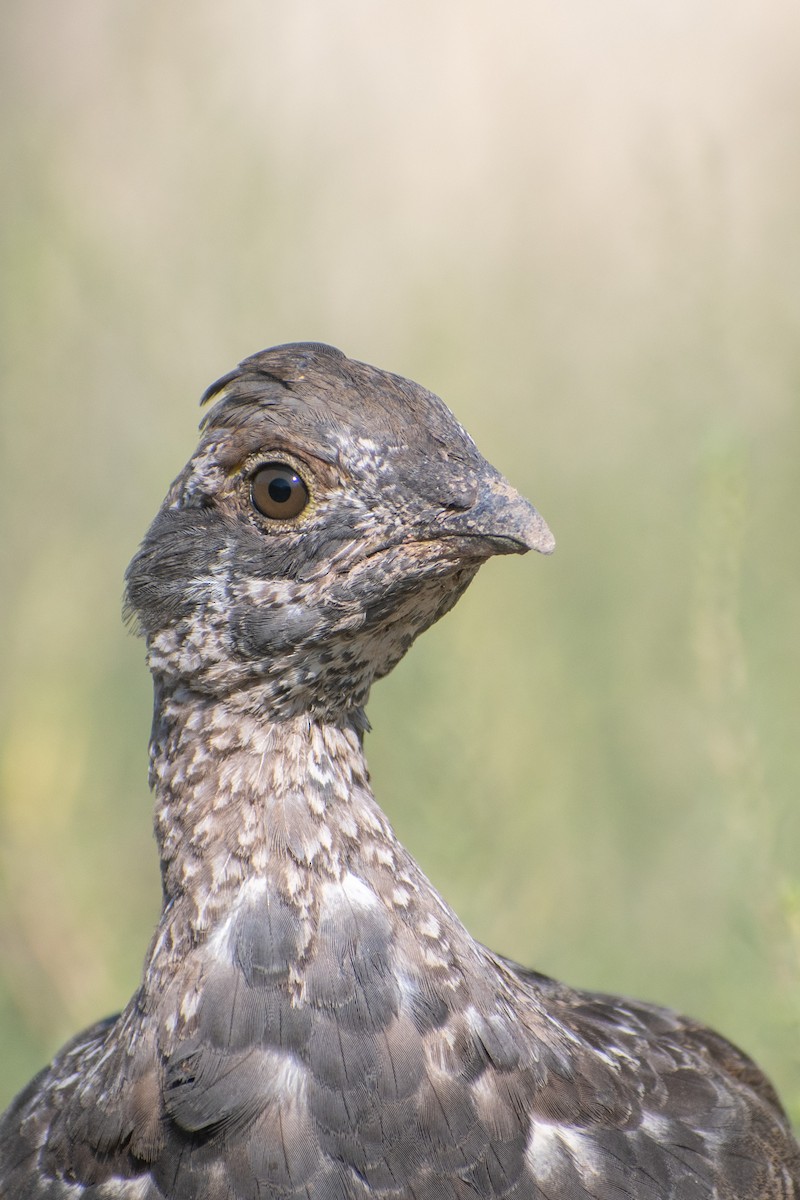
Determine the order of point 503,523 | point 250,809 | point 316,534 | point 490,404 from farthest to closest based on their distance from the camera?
point 490,404 < point 250,809 < point 316,534 < point 503,523

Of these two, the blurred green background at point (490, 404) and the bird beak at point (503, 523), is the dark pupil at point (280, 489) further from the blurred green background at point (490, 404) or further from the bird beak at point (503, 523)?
the blurred green background at point (490, 404)

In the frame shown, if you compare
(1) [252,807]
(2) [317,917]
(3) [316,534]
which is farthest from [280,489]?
(2) [317,917]

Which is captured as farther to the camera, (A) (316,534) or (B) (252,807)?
(B) (252,807)

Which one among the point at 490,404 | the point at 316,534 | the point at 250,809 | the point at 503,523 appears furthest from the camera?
the point at 490,404

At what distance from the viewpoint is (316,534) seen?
298 cm

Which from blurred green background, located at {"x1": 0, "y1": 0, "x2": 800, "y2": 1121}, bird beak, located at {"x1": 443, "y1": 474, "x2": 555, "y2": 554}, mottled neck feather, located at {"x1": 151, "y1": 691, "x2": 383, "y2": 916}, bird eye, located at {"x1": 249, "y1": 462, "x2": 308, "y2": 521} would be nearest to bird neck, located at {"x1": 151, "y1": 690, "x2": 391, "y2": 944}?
mottled neck feather, located at {"x1": 151, "y1": 691, "x2": 383, "y2": 916}

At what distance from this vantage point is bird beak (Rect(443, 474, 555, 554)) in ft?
9.18

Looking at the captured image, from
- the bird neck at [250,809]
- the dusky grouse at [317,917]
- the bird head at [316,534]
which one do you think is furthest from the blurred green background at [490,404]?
the bird neck at [250,809]

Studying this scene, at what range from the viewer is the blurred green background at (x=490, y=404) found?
16.8 feet

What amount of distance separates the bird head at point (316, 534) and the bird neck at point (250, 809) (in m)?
0.06

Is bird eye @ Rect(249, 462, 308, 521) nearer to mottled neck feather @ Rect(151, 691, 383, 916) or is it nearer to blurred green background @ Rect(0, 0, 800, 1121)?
mottled neck feather @ Rect(151, 691, 383, 916)

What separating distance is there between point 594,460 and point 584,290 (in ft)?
3.52

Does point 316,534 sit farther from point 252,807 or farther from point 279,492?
point 252,807

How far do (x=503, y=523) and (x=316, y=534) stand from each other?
405 mm
